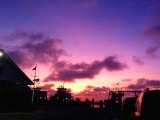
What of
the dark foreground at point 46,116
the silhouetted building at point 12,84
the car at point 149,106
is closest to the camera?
the car at point 149,106

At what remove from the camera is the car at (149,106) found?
12.2m

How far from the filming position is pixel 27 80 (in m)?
55.7

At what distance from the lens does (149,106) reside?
12.5m

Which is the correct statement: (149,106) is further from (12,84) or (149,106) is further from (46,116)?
(12,84)

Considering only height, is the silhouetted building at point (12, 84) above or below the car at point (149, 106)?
above

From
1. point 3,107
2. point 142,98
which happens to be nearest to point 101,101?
point 3,107

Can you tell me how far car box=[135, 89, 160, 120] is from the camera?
12.2 m

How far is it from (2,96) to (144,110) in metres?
35.0

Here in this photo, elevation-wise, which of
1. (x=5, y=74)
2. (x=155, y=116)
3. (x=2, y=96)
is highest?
A: (x=5, y=74)

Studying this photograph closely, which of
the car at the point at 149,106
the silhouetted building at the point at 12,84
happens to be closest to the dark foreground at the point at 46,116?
the silhouetted building at the point at 12,84

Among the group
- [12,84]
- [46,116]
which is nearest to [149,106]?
[46,116]

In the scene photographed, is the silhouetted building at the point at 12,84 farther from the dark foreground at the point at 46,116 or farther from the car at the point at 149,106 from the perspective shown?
the car at the point at 149,106

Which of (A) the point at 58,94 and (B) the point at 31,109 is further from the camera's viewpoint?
(A) the point at 58,94

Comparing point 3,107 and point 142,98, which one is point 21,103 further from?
point 142,98
